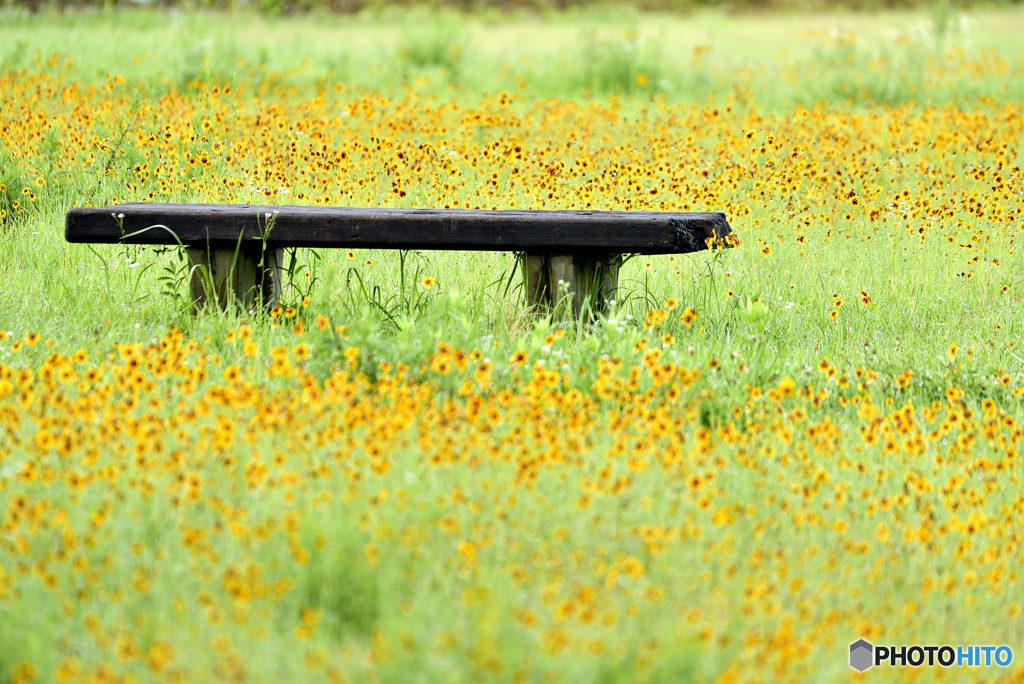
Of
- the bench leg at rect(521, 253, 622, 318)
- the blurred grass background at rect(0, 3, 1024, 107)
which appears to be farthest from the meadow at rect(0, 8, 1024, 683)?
the blurred grass background at rect(0, 3, 1024, 107)

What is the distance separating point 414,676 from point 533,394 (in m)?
1.46

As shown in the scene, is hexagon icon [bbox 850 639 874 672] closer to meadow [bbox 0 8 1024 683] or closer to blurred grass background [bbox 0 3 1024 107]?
meadow [bbox 0 8 1024 683]

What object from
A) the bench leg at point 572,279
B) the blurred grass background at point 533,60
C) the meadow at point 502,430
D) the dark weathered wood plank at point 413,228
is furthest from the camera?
the blurred grass background at point 533,60

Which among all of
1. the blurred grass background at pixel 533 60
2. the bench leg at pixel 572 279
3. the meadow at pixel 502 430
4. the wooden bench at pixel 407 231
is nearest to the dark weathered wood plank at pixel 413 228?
the wooden bench at pixel 407 231

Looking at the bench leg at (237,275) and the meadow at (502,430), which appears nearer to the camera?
the meadow at (502,430)

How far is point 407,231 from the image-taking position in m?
4.05

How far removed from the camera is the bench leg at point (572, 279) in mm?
4203

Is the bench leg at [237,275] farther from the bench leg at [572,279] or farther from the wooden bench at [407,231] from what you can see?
the bench leg at [572,279]

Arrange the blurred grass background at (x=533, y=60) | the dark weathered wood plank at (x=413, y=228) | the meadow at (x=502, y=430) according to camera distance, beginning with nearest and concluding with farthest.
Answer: the meadow at (x=502, y=430)
the dark weathered wood plank at (x=413, y=228)
the blurred grass background at (x=533, y=60)

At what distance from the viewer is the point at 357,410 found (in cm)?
291

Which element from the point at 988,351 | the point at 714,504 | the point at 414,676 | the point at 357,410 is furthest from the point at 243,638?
the point at 988,351

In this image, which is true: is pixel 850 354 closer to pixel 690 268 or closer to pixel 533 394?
pixel 690 268

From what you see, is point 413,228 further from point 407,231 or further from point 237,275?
point 237,275

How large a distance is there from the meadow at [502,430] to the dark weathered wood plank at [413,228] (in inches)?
11.8
